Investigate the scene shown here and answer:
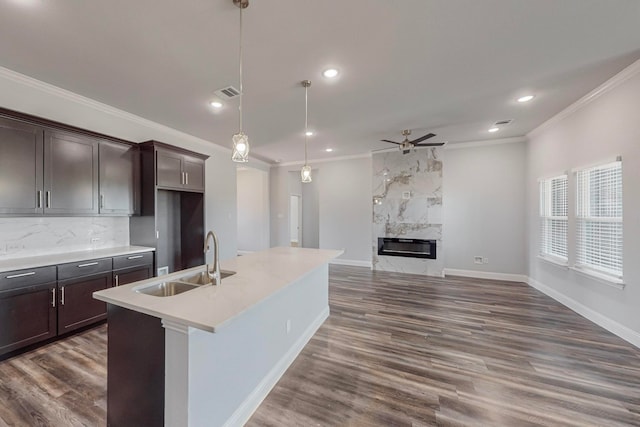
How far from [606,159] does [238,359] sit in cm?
453

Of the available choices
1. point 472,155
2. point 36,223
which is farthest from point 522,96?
point 36,223

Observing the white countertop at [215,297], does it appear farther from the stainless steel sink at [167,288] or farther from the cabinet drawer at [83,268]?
the cabinet drawer at [83,268]

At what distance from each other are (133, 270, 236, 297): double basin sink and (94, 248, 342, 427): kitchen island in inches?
1.1

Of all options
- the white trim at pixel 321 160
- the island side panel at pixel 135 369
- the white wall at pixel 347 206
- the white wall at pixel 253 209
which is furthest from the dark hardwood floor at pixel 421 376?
the white wall at pixel 253 209

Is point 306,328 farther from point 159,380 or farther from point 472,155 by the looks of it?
point 472,155

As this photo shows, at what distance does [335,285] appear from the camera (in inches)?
195

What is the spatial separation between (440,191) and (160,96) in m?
5.45

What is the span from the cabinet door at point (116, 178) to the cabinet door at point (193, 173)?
2.30ft

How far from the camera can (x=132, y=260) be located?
332cm

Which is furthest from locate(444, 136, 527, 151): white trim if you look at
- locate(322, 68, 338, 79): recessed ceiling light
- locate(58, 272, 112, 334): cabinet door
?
locate(58, 272, 112, 334): cabinet door

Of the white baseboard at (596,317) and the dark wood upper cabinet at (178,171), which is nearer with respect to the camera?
the white baseboard at (596,317)

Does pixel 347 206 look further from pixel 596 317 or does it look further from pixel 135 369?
pixel 135 369

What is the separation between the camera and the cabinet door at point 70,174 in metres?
2.76

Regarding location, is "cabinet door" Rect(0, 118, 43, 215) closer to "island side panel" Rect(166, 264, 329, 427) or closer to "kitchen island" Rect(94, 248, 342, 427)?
"kitchen island" Rect(94, 248, 342, 427)
